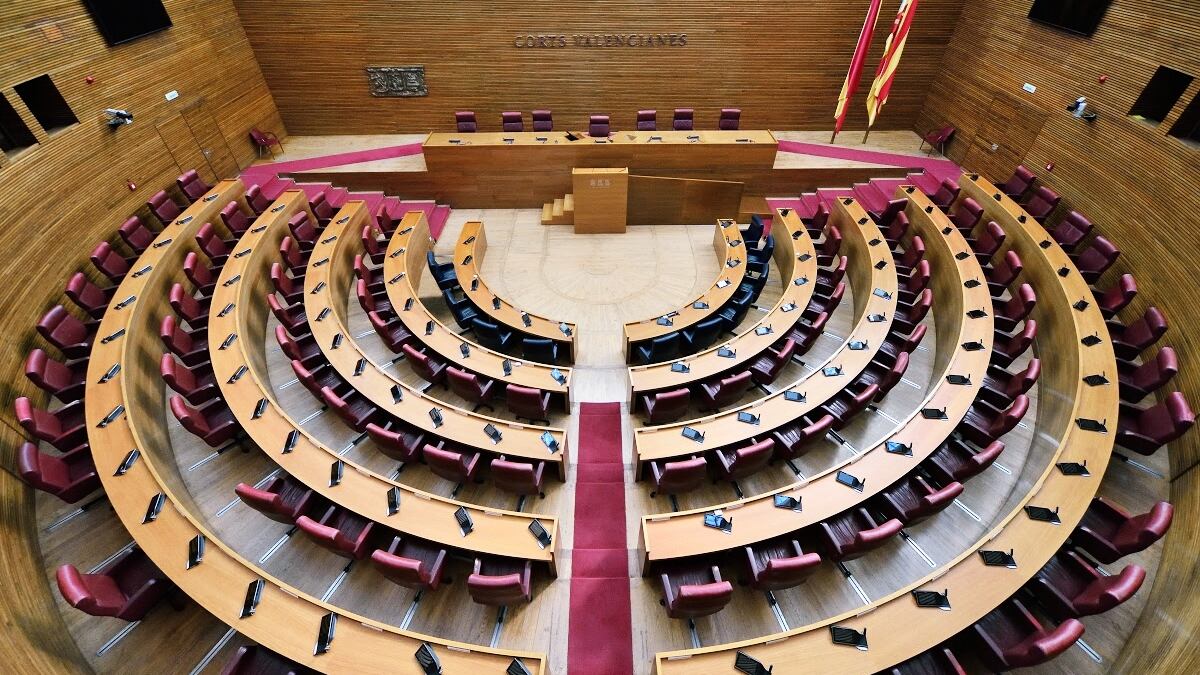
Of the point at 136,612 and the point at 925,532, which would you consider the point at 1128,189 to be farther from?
the point at 136,612

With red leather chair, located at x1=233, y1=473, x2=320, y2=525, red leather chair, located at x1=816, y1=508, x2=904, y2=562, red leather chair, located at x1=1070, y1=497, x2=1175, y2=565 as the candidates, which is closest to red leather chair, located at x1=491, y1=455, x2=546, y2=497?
red leather chair, located at x1=233, y1=473, x2=320, y2=525

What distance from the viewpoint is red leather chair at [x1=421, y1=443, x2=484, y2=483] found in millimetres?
4379

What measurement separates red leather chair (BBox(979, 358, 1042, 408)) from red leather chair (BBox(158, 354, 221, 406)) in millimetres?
7824

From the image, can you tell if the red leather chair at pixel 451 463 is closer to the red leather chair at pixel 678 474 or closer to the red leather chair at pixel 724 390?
the red leather chair at pixel 678 474

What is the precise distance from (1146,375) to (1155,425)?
2.44ft

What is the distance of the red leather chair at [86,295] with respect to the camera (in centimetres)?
564

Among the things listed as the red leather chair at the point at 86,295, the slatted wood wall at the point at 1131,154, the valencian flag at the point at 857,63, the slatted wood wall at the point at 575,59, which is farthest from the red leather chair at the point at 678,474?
the slatted wood wall at the point at 575,59

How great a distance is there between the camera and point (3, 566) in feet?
12.1

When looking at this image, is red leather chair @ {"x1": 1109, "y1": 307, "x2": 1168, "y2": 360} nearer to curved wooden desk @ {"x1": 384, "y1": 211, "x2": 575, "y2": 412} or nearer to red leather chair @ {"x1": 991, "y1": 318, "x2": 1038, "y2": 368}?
red leather chair @ {"x1": 991, "y1": 318, "x2": 1038, "y2": 368}

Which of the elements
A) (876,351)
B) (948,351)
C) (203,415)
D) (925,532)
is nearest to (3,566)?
(203,415)

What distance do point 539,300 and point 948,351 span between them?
5378mm

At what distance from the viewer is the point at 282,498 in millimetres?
4242

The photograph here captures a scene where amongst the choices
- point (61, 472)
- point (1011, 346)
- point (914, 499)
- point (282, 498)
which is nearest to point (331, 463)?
point (282, 498)

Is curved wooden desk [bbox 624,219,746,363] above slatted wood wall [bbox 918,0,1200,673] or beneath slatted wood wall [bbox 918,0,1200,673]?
beneath
